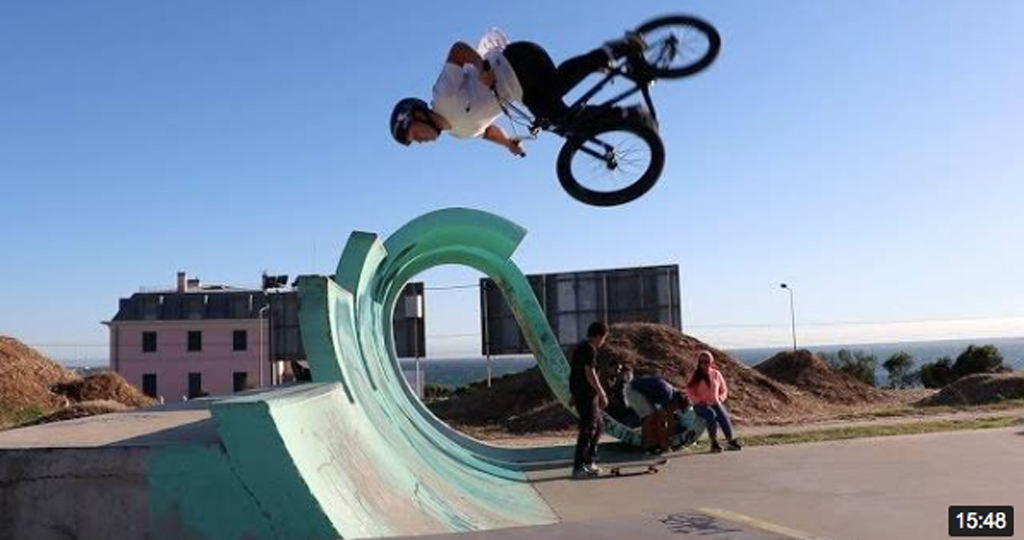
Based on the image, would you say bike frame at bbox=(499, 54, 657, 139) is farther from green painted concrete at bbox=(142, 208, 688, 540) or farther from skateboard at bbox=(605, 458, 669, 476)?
skateboard at bbox=(605, 458, 669, 476)

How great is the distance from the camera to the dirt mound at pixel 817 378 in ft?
79.4

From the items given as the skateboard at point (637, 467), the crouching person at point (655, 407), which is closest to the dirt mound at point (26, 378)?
the crouching person at point (655, 407)

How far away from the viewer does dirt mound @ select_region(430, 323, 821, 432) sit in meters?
20.8

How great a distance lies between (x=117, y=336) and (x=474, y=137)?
2732 inches

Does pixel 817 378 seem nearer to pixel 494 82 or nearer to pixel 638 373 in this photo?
pixel 638 373

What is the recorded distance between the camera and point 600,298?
26.9m

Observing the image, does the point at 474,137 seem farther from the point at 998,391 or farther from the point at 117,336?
the point at 117,336

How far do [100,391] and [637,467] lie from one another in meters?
23.7

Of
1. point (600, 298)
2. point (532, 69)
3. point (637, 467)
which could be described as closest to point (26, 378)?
point (600, 298)

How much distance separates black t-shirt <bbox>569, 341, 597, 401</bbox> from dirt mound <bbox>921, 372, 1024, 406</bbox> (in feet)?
49.9

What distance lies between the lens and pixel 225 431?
431cm

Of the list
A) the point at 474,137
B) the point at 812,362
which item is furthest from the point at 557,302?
the point at 474,137

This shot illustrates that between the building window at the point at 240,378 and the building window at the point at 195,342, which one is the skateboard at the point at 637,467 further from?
the building window at the point at 195,342

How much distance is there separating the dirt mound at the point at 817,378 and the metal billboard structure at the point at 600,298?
9.87ft
